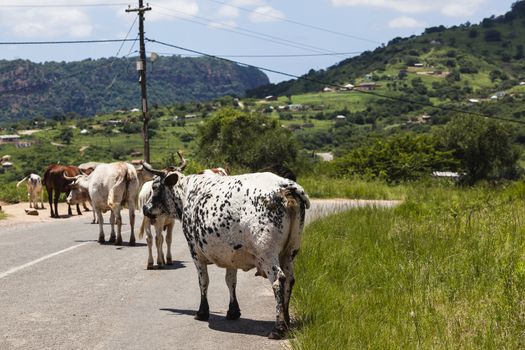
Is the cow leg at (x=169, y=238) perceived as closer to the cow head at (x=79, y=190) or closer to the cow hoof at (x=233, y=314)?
the cow hoof at (x=233, y=314)

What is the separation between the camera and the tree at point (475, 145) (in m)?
53.1

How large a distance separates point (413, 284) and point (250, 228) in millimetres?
2832

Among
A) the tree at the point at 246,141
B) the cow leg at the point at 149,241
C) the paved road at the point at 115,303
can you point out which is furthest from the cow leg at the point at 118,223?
the tree at the point at 246,141

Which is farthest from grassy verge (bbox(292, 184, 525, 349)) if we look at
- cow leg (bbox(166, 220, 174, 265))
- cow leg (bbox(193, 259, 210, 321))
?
cow leg (bbox(166, 220, 174, 265))

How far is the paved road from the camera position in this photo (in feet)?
28.0

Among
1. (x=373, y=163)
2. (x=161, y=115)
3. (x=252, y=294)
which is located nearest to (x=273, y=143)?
(x=373, y=163)

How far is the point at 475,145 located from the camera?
53.3m

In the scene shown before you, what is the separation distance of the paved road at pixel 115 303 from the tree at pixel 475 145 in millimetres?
40249

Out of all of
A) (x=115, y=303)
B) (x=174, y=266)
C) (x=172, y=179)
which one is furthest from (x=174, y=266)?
(x=172, y=179)

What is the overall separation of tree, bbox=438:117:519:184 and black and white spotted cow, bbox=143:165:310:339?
145 ft

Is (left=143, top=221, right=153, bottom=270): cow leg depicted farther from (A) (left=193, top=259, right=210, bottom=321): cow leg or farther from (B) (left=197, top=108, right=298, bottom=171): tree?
(B) (left=197, top=108, right=298, bottom=171): tree

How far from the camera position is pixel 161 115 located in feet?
603

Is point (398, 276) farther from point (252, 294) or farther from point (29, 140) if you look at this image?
point (29, 140)

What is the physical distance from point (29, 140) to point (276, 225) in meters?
125
